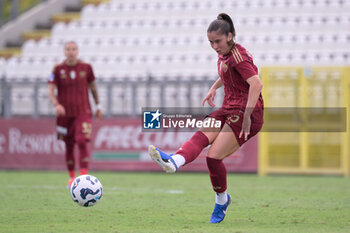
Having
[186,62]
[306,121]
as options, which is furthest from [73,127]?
[186,62]

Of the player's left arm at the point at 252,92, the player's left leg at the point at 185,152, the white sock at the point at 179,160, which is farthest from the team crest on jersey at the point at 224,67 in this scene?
the white sock at the point at 179,160

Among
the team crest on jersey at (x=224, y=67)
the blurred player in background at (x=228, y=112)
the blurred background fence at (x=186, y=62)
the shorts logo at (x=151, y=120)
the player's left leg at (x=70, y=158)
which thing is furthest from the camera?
the blurred background fence at (x=186, y=62)

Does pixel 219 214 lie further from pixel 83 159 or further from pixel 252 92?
pixel 83 159

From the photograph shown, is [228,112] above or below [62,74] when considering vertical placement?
below

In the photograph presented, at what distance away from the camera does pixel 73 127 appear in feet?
33.4

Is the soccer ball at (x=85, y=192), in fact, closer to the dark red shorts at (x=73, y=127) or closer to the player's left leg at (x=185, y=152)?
the player's left leg at (x=185, y=152)

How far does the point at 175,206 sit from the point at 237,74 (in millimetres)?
2464

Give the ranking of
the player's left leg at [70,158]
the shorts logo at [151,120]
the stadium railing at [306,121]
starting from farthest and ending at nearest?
1. the stadium railing at [306,121]
2. the player's left leg at [70,158]
3. the shorts logo at [151,120]

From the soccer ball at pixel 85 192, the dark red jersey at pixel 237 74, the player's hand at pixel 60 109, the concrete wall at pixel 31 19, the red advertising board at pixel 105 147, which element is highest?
the concrete wall at pixel 31 19

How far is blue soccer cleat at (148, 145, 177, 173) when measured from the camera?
5.48m

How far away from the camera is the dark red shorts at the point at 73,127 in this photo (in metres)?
10.0

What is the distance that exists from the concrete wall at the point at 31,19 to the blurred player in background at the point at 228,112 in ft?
53.0

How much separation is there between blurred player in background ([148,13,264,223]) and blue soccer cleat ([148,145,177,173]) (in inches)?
0.8

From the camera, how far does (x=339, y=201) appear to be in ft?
27.3
